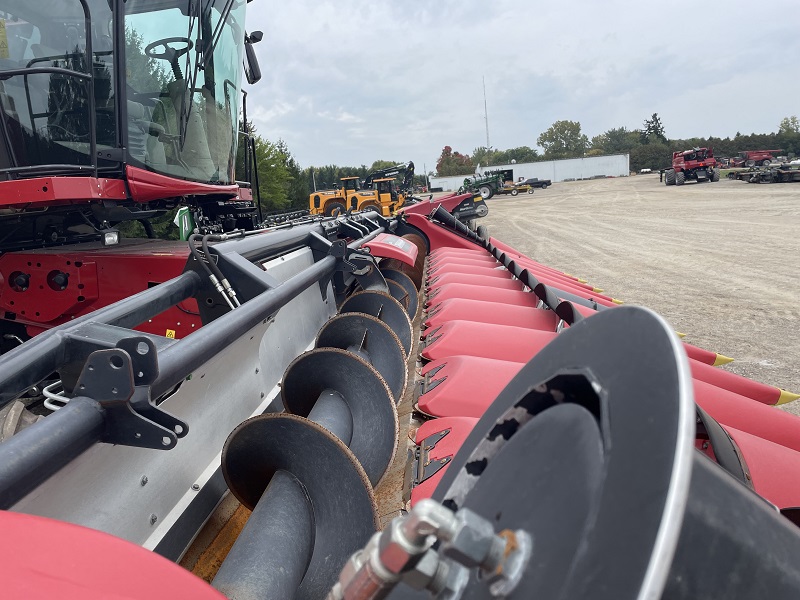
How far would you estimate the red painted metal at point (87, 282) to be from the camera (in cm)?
288

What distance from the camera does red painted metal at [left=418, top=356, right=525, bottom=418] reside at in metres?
1.77

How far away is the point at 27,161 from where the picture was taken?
3.33 m

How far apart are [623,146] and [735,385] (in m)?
88.2

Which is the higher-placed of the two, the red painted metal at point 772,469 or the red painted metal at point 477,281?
the red painted metal at point 477,281

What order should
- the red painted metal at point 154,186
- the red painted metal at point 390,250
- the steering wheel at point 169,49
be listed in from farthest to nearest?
the steering wheel at point 169,49
the red painted metal at point 154,186
the red painted metal at point 390,250

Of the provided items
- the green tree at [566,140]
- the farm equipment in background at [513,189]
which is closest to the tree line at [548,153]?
the green tree at [566,140]

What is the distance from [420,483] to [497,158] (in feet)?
292

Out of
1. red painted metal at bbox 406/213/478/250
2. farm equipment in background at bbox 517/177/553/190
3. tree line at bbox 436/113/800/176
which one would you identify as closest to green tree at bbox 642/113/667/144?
tree line at bbox 436/113/800/176

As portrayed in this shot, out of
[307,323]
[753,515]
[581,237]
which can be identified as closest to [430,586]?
[753,515]

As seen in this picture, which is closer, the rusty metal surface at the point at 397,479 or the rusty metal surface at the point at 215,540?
the rusty metal surface at the point at 215,540

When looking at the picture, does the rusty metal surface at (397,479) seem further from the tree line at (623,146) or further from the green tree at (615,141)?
the green tree at (615,141)

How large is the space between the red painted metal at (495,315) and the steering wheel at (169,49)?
8.04 ft

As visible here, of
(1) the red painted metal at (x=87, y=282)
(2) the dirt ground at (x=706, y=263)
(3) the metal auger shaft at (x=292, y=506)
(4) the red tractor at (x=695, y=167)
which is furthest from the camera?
(4) the red tractor at (x=695, y=167)

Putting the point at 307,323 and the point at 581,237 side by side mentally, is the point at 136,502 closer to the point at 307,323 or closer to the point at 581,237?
the point at 307,323
